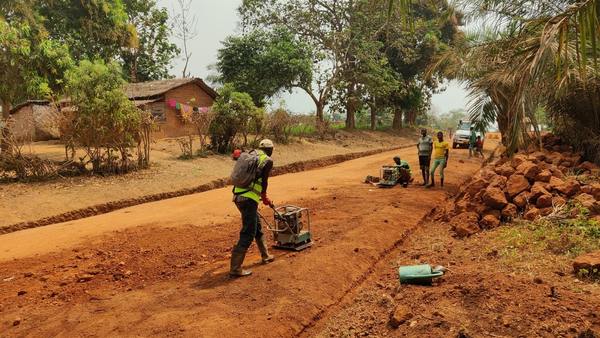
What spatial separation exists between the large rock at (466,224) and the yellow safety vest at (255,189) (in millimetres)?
3614

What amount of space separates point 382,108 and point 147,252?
101ft

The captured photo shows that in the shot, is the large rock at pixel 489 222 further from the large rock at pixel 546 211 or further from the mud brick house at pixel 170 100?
the mud brick house at pixel 170 100

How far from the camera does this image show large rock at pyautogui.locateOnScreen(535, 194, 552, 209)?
24.0 ft

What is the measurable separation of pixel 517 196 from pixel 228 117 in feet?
46.5

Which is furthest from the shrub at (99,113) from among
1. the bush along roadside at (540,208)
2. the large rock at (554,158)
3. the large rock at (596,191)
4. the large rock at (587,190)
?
the large rock at (596,191)

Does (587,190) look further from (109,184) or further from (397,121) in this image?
(397,121)

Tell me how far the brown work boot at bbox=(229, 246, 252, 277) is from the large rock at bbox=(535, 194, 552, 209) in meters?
4.87

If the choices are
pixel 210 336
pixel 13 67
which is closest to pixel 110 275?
pixel 210 336

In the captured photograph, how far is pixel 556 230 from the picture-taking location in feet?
21.0

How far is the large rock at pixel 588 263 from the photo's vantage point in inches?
190

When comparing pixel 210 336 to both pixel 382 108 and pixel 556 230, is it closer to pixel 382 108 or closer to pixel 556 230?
pixel 556 230

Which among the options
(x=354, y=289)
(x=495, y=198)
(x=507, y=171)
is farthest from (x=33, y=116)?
(x=495, y=198)

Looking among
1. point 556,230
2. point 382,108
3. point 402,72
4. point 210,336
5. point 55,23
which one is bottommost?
point 210,336

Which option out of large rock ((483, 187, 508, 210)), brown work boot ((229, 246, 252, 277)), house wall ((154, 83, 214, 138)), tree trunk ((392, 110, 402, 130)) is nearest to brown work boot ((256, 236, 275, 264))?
brown work boot ((229, 246, 252, 277))
